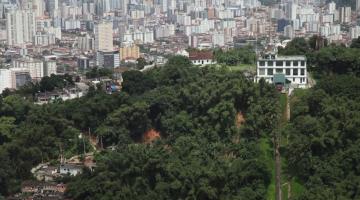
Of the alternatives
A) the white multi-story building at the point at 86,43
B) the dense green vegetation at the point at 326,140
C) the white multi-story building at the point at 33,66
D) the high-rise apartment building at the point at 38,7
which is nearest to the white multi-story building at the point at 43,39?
the white multi-story building at the point at 86,43

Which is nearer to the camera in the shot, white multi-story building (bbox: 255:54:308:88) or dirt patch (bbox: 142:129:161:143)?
dirt patch (bbox: 142:129:161:143)

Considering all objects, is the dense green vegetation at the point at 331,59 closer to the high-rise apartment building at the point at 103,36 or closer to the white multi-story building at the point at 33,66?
the white multi-story building at the point at 33,66

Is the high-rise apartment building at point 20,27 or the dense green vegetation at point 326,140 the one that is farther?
the high-rise apartment building at point 20,27

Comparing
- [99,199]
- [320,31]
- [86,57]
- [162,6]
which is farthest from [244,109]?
[162,6]

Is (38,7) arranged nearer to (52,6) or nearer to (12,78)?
(52,6)

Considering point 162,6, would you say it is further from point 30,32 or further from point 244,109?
point 244,109

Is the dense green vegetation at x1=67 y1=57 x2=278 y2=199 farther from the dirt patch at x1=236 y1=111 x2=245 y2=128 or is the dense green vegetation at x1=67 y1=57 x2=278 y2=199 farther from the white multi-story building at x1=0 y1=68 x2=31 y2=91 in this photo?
the white multi-story building at x1=0 y1=68 x2=31 y2=91

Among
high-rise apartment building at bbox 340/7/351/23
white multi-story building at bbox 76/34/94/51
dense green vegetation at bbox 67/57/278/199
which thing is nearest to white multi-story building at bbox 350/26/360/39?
high-rise apartment building at bbox 340/7/351/23
